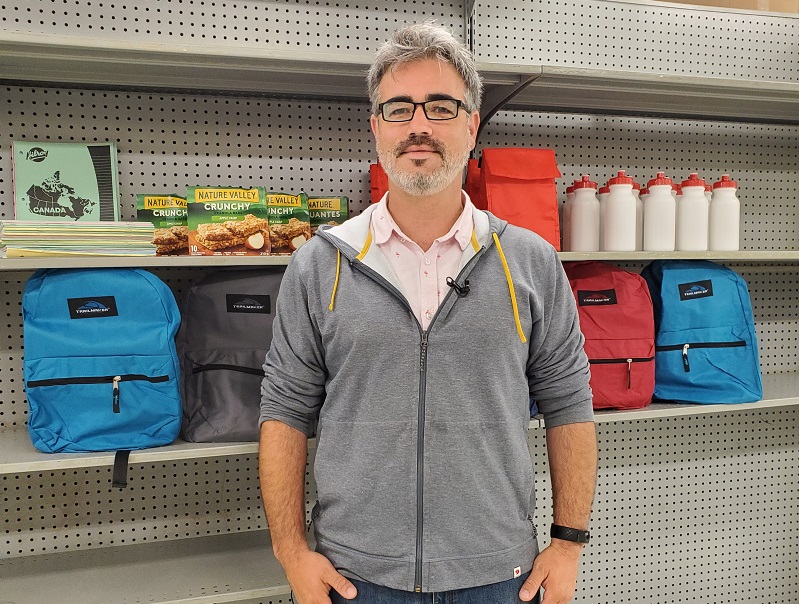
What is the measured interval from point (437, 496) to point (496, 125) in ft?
5.26

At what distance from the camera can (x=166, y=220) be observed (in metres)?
2.06

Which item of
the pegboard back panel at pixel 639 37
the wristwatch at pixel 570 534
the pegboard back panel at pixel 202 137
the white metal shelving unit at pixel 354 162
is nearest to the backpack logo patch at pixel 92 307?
the white metal shelving unit at pixel 354 162

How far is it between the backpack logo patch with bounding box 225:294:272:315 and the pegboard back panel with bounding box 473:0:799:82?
1.35 meters

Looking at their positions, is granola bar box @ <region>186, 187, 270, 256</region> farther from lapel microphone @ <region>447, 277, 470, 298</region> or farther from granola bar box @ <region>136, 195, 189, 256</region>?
lapel microphone @ <region>447, 277, 470, 298</region>

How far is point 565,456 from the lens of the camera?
1.69 meters

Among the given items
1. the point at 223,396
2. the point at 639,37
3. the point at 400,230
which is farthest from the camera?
the point at 639,37

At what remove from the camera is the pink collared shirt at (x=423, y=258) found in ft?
5.19

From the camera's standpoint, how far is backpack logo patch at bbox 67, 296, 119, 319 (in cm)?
185

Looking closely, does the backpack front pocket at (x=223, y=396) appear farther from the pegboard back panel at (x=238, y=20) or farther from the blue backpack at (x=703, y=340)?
the blue backpack at (x=703, y=340)

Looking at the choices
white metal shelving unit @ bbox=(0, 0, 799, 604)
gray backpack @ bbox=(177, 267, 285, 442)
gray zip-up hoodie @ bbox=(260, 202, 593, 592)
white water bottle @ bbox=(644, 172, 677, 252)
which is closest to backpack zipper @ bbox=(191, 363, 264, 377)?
gray backpack @ bbox=(177, 267, 285, 442)

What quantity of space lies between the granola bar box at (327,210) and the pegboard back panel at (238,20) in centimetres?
51

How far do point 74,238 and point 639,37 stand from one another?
236 cm

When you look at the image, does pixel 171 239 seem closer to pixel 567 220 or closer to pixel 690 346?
pixel 567 220

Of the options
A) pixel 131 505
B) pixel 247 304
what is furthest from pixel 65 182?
pixel 131 505
